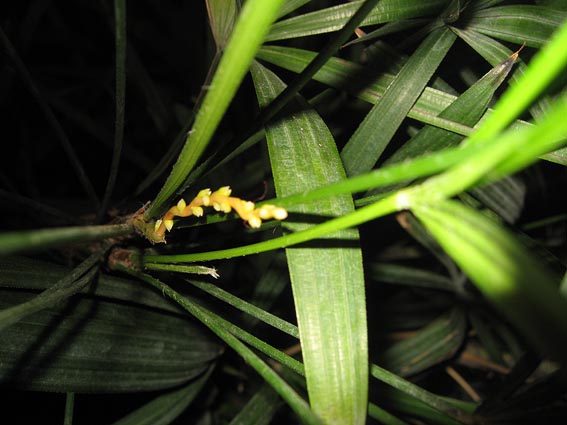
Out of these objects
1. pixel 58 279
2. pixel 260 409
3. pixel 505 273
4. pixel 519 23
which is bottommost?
pixel 505 273

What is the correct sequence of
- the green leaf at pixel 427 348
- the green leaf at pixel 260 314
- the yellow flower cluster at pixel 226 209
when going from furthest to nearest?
1. the green leaf at pixel 427 348
2. the green leaf at pixel 260 314
3. the yellow flower cluster at pixel 226 209

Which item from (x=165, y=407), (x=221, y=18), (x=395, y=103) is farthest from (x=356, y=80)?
(x=165, y=407)

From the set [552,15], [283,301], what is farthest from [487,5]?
[283,301]

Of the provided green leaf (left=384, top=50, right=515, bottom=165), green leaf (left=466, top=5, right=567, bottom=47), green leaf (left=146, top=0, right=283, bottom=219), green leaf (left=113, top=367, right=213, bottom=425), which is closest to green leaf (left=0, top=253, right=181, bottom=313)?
green leaf (left=113, top=367, right=213, bottom=425)

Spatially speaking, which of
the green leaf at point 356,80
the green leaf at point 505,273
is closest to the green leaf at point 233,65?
the green leaf at point 505,273

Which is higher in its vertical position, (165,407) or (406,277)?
(406,277)

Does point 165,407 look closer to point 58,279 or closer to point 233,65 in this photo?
point 58,279

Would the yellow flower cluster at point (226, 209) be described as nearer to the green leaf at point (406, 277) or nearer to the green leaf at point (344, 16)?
the green leaf at point (344, 16)
